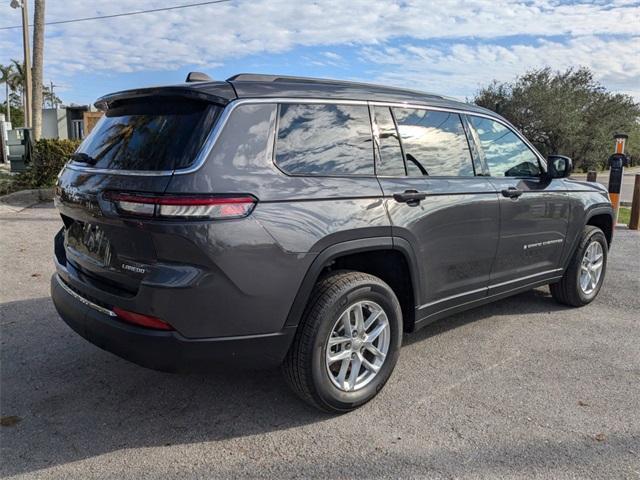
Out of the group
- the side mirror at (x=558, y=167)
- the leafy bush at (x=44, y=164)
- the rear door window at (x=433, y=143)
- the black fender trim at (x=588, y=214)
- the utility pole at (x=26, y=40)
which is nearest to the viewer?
the rear door window at (x=433, y=143)

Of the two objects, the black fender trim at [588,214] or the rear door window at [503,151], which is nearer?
the rear door window at [503,151]

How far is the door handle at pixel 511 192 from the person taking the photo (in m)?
4.14

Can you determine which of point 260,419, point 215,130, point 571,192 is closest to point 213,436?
point 260,419

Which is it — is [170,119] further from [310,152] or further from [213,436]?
[213,436]

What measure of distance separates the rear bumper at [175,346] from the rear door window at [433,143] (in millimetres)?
1463

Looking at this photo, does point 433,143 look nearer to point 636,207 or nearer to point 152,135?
point 152,135

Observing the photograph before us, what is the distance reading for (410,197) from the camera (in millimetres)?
3363

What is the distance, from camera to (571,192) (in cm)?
490

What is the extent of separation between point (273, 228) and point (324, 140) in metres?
0.69

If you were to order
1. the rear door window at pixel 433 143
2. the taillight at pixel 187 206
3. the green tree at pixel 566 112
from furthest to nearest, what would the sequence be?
the green tree at pixel 566 112 → the rear door window at pixel 433 143 → the taillight at pixel 187 206

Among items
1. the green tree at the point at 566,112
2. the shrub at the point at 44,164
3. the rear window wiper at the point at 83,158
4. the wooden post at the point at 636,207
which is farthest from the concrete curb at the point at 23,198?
the green tree at the point at 566,112

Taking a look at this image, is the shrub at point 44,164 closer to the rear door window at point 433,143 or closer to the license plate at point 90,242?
the license plate at point 90,242

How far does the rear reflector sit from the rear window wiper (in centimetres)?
92

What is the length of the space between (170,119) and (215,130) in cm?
34
